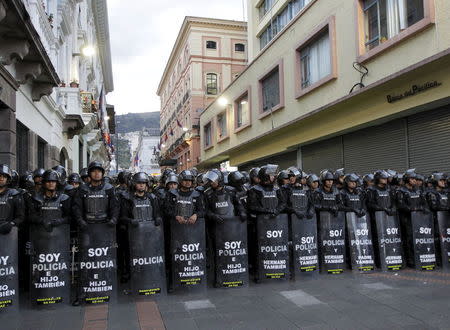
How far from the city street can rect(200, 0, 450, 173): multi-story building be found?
5.98 metres

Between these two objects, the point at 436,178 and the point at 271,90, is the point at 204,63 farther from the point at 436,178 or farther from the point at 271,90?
the point at 436,178

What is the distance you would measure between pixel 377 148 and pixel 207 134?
23.3m

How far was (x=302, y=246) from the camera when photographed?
25.2ft

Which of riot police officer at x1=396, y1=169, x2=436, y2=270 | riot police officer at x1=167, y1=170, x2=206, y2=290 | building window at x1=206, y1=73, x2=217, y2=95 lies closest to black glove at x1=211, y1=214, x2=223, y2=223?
riot police officer at x1=167, y1=170, x2=206, y2=290

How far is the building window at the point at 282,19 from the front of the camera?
21.5 metres

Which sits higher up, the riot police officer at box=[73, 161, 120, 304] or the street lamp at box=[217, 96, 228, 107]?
the street lamp at box=[217, 96, 228, 107]

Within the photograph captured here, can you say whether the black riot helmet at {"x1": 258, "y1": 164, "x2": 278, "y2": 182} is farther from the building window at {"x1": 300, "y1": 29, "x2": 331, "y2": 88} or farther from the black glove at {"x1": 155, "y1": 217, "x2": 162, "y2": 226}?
the building window at {"x1": 300, "y1": 29, "x2": 331, "y2": 88}

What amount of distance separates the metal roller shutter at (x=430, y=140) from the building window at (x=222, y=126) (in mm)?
18488

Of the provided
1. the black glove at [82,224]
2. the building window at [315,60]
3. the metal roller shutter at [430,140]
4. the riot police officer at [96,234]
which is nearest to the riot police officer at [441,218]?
the metal roller shutter at [430,140]

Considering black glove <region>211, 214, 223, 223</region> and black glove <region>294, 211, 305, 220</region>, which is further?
black glove <region>294, 211, 305, 220</region>

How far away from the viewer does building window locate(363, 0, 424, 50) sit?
1222cm

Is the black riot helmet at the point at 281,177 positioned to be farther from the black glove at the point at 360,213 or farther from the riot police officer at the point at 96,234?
the riot police officer at the point at 96,234

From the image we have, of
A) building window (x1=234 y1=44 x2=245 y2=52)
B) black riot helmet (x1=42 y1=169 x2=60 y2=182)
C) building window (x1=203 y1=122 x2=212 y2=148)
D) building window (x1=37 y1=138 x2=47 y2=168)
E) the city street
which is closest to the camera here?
the city street

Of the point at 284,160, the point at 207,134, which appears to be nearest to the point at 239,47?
the point at 207,134
